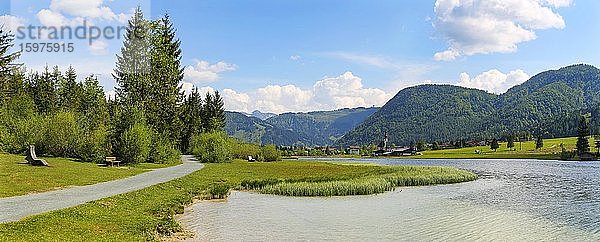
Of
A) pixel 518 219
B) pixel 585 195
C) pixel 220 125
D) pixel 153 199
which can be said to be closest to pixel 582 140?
pixel 220 125

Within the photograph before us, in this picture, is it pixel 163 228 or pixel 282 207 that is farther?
pixel 282 207

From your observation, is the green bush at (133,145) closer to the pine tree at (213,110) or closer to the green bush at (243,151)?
the green bush at (243,151)

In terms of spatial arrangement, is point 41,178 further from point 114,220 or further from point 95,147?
point 95,147

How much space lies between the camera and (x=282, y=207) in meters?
28.0

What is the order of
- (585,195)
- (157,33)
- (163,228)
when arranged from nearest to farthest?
(163,228) < (585,195) < (157,33)

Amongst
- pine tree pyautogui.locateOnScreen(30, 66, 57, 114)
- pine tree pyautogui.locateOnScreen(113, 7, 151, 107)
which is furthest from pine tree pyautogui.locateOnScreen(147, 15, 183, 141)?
pine tree pyautogui.locateOnScreen(30, 66, 57, 114)

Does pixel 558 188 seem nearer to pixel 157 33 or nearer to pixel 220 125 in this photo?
pixel 157 33

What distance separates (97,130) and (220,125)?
4307 cm

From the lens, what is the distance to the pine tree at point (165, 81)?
6341 cm

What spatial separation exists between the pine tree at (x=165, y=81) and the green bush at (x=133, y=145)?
31.1 feet

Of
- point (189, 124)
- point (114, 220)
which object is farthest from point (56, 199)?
point (189, 124)

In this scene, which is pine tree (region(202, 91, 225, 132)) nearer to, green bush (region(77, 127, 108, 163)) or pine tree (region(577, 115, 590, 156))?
green bush (region(77, 127, 108, 163))

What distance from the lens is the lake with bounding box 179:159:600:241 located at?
65.7ft

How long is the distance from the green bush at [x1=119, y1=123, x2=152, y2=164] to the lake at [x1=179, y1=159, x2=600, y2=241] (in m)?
19.0
